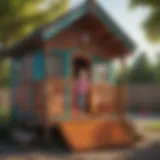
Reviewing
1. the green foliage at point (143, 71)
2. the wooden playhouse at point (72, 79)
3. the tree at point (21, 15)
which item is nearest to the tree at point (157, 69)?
the green foliage at point (143, 71)

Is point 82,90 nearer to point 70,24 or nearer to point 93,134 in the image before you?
point 93,134

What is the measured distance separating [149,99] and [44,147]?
825 inches

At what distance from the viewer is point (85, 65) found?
1517 centimetres

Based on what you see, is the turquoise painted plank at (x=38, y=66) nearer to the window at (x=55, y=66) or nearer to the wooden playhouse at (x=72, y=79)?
the wooden playhouse at (x=72, y=79)

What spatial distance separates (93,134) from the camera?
39.2 ft

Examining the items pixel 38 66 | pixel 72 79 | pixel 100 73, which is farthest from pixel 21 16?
pixel 72 79

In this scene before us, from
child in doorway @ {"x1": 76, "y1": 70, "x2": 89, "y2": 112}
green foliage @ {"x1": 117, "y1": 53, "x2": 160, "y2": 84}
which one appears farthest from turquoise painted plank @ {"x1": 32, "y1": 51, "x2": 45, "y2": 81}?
green foliage @ {"x1": 117, "y1": 53, "x2": 160, "y2": 84}

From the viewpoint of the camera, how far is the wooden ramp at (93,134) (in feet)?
37.3

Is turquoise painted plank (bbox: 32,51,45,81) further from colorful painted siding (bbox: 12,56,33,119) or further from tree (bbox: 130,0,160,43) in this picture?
tree (bbox: 130,0,160,43)

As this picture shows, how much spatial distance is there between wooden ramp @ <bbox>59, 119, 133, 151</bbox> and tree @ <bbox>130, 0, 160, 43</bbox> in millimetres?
9548

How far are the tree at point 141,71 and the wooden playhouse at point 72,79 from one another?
25.2 m

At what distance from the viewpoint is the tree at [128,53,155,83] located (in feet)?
130

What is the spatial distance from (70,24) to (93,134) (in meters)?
3.72

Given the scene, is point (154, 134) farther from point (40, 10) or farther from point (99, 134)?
point (40, 10)
